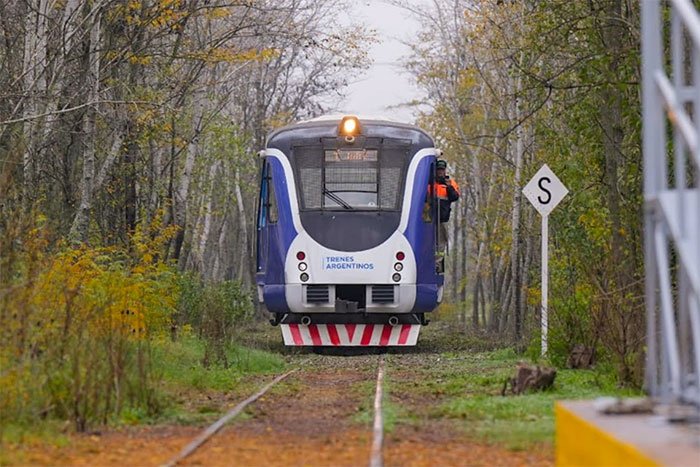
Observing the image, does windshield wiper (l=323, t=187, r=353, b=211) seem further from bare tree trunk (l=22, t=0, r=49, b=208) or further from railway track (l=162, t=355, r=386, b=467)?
railway track (l=162, t=355, r=386, b=467)

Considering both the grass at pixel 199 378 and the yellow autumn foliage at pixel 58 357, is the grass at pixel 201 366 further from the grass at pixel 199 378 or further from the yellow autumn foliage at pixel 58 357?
the yellow autumn foliage at pixel 58 357

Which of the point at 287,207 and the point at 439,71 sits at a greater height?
the point at 439,71

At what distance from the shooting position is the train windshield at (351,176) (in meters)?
19.3

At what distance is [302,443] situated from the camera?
9344 millimetres

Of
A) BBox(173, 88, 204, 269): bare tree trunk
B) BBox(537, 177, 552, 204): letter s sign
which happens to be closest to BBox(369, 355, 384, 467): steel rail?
BBox(537, 177, 552, 204): letter s sign

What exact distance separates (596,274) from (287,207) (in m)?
6.01

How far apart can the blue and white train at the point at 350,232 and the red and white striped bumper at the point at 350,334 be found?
14mm

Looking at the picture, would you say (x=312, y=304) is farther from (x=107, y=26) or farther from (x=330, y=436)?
(x=330, y=436)

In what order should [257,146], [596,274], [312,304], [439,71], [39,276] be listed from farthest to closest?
[257,146] → [439,71] → [312,304] → [596,274] → [39,276]

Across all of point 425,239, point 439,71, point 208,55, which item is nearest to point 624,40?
point 425,239

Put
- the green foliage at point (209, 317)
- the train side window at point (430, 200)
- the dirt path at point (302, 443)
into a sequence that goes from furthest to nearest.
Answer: the train side window at point (430, 200) → the green foliage at point (209, 317) → the dirt path at point (302, 443)

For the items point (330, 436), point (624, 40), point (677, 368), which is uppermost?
point (624, 40)

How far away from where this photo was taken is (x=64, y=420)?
33.2 ft

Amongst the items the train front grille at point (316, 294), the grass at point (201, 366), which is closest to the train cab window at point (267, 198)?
the train front grille at point (316, 294)
